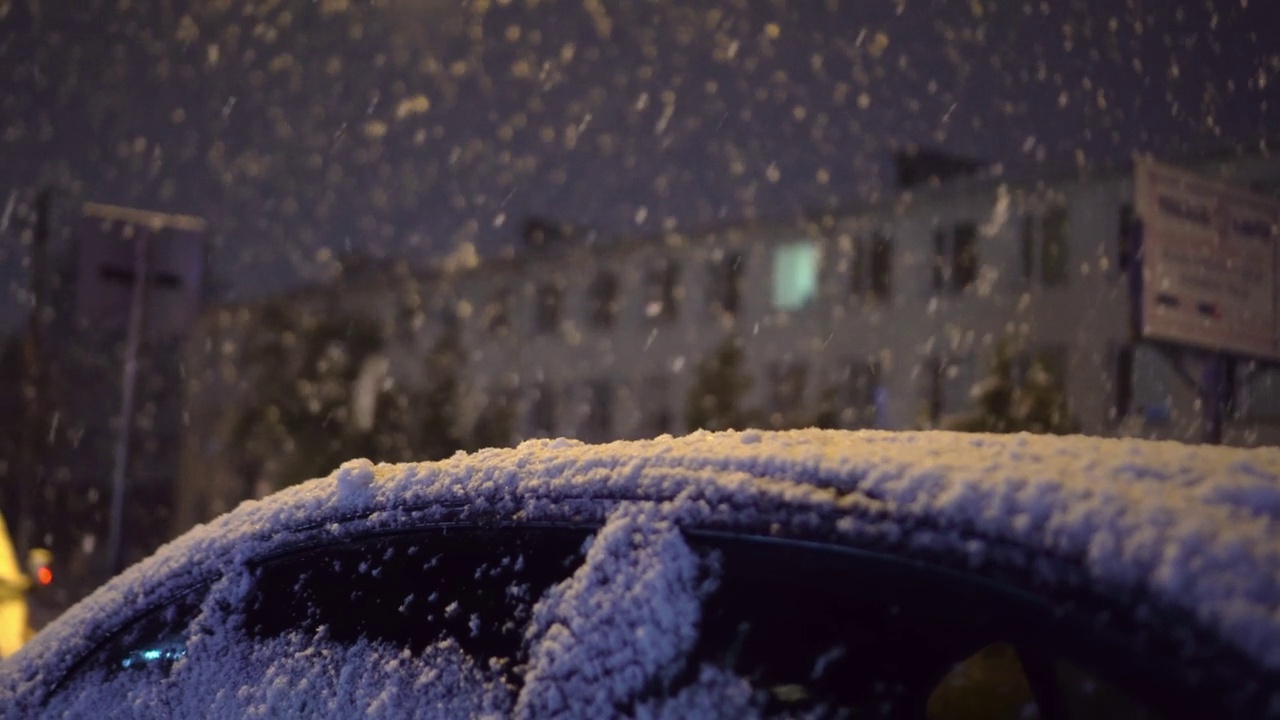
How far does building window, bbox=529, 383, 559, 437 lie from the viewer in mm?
39469

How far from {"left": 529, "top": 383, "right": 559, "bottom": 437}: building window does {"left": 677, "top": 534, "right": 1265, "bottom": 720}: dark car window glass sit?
37581 millimetres

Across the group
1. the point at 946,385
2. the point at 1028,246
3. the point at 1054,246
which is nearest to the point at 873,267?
the point at 946,385

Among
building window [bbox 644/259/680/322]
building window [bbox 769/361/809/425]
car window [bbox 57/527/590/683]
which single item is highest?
car window [bbox 57/527/590/683]

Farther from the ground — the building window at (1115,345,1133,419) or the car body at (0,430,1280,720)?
the car body at (0,430,1280,720)

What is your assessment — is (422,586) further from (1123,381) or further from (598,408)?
(598,408)

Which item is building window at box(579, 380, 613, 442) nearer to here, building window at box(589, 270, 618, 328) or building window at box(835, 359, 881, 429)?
building window at box(589, 270, 618, 328)

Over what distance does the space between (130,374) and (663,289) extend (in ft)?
89.1

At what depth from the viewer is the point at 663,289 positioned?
118 ft

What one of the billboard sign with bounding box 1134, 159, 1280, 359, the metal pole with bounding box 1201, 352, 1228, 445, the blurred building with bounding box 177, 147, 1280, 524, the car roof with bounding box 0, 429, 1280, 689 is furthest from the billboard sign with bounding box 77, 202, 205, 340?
the blurred building with bounding box 177, 147, 1280, 524

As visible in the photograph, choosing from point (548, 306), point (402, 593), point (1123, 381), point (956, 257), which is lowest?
point (1123, 381)

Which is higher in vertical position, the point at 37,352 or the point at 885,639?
the point at 885,639

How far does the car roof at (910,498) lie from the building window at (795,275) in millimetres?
30042

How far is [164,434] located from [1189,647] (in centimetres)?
4609

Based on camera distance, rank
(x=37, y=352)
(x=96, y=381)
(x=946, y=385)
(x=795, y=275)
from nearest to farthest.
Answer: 1. (x=37, y=352)
2. (x=946, y=385)
3. (x=795, y=275)
4. (x=96, y=381)
